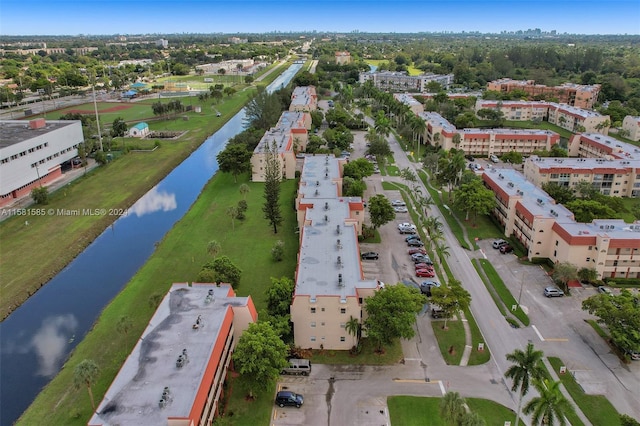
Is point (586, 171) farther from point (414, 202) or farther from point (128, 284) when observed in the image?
point (128, 284)

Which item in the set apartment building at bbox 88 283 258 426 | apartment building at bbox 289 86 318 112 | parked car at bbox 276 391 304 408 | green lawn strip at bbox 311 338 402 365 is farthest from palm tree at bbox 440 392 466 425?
apartment building at bbox 289 86 318 112

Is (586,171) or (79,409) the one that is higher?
(586,171)

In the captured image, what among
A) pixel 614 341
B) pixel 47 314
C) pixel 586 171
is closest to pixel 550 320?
pixel 614 341

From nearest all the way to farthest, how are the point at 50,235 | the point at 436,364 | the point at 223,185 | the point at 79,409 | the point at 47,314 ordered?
1. the point at 79,409
2. the point at 436,364
3. the point at 47,314
4. the point at 50,235
5. the point at 223,185

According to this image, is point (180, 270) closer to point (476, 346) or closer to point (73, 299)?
point (73, 299)

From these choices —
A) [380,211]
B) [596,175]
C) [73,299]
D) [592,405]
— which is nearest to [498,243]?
[380,211]

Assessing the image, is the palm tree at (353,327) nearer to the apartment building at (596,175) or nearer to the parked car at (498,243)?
the parked car at (498,243)

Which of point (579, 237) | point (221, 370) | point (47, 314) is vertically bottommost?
point (47, 314)
